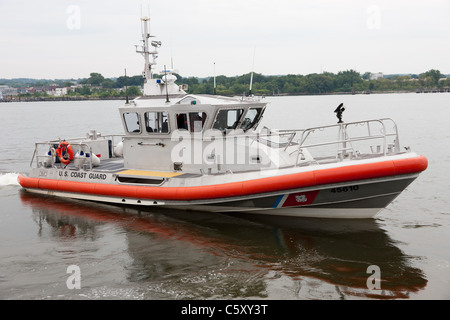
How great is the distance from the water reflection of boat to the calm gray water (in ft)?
0.06

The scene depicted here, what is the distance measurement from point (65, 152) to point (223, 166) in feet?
16.1

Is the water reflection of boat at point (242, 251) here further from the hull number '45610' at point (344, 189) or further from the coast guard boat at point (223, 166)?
the hull number '45610' at point (344, 189)

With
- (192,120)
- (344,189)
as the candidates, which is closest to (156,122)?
(192,120)

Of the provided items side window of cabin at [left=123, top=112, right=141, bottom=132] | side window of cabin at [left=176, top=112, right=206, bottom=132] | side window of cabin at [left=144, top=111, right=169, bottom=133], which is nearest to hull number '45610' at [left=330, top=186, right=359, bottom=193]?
side window of cabin at [left=176, top=112, right=206, bottom=132]

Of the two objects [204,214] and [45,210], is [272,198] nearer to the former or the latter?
[204,214]

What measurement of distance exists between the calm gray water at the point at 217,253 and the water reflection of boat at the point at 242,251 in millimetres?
19

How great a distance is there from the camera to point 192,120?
1002 centimetres

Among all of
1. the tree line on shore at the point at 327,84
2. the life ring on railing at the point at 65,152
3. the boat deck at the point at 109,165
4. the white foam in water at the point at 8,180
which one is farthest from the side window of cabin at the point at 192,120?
the tree line on shore at the point at 327,84

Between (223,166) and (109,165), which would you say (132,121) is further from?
(223,166)

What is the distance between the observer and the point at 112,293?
661 cm

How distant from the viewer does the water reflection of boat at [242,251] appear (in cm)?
677

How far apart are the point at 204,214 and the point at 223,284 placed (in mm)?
3580
